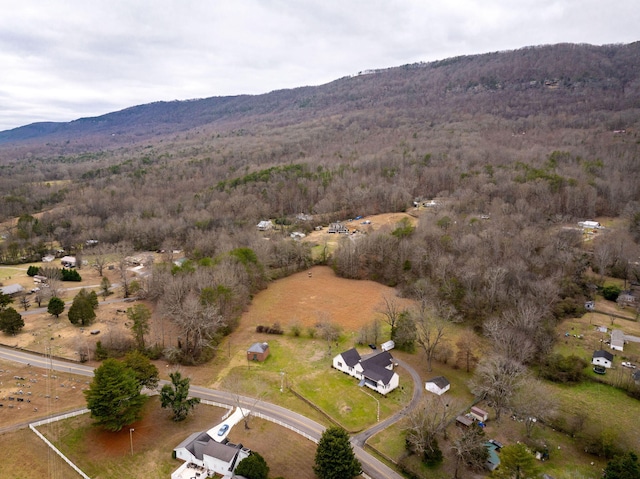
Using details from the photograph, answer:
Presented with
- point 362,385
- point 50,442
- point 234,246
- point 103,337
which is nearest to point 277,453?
point 362,385

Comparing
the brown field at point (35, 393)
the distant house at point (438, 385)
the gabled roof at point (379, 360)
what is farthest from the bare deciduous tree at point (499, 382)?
the brown field at point (35, 393)

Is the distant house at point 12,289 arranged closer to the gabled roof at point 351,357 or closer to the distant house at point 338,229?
the gabled roof at point 351,357

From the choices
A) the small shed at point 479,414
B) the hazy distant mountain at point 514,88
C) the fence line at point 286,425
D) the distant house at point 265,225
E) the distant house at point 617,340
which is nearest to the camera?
the fence line at point 286,425

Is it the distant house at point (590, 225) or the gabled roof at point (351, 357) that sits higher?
the distant house at point (590, 225)

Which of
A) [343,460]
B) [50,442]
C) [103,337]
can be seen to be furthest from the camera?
[103,337]

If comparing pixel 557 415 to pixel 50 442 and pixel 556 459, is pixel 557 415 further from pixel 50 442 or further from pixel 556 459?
pixel 50 442

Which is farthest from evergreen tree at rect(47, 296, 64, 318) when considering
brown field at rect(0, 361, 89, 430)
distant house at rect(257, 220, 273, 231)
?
distant house at rect(257, 220, 273, 231)

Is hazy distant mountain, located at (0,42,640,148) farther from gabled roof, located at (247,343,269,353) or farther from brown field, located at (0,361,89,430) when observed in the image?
brown field, located at (0,361,89,430)
